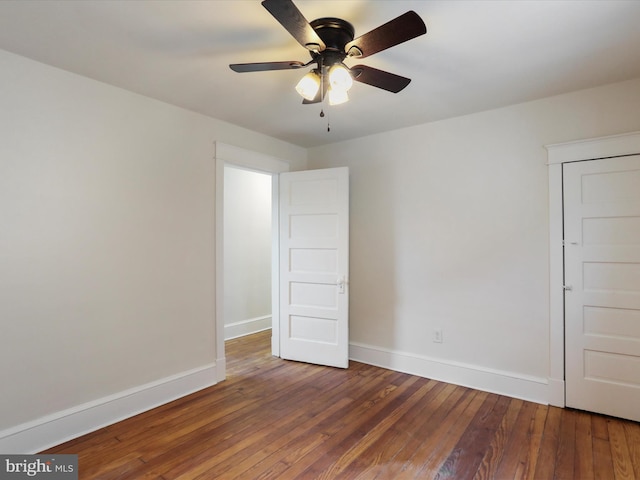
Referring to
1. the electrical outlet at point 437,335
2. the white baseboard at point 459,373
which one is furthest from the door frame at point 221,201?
the electrical outlet at point 437,335

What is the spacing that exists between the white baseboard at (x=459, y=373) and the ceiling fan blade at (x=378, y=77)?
254 centimetres

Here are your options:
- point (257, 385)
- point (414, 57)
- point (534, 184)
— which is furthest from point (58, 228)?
point (534, 184)

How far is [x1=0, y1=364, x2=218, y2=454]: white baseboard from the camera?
207cm

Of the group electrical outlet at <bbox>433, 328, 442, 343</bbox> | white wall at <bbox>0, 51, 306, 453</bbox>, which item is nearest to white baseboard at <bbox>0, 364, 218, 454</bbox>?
white wall at <bbox>0, 51, 306, 453</bbox>

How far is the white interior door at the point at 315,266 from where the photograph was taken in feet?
11.6

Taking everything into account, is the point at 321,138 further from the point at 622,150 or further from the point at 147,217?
the point at 622,150

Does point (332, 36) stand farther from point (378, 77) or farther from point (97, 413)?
point (97, 413)

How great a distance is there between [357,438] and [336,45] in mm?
2451

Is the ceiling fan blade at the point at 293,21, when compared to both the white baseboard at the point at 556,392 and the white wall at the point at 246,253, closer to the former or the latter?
the white baseboard at the point at 556,392

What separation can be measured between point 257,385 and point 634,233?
3.26 m

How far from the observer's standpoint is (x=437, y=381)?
3.22m

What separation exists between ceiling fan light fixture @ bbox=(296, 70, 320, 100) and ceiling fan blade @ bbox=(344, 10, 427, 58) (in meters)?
0.22

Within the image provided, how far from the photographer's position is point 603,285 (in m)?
2.55

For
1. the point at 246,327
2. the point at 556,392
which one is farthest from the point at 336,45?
the point at 246,327
